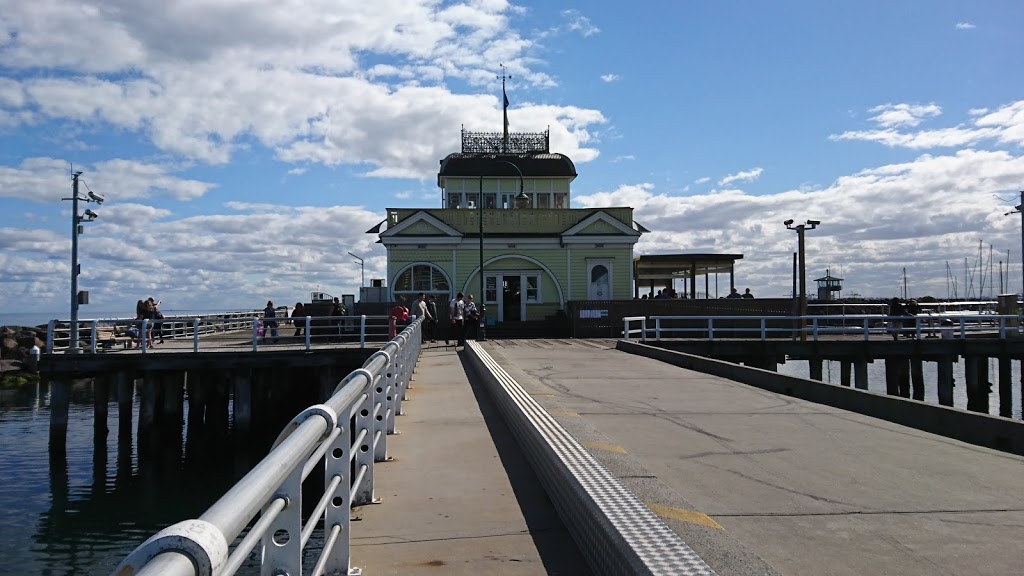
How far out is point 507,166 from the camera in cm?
4338

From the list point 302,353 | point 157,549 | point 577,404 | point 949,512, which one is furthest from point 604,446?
point 302,353

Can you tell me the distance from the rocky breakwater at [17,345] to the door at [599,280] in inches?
1164

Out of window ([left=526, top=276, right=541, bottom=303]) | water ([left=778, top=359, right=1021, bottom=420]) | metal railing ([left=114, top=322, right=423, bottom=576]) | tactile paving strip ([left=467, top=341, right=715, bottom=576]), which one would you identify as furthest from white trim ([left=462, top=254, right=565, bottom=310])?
metal railing ([left=114, top=322, right=423, bottom=576])

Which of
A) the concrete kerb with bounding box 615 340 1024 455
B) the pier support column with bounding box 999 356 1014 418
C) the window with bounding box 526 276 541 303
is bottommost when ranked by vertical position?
the pier support column with bounding box 999 356 1014 418

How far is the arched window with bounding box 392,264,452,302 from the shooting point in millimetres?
36688

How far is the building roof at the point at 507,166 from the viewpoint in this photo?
42.9m

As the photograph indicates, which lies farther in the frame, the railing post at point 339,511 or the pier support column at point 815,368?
the pier support column at point 815,368

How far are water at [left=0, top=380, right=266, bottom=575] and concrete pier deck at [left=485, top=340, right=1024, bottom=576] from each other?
820 centimetres

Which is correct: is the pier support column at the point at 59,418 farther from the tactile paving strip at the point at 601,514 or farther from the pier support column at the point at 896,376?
the pier support column at the point at 896,376

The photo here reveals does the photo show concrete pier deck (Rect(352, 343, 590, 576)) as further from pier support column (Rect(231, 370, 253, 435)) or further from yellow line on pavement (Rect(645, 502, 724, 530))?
pier support column (Rect(231, 370, 253, 435))

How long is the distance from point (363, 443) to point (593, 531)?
6.79 ft

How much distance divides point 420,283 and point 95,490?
20128 millimetres

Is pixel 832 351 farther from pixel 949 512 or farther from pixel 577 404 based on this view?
pixel 949 512

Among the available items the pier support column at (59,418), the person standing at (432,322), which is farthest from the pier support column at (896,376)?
the pier support column at (59,418)
